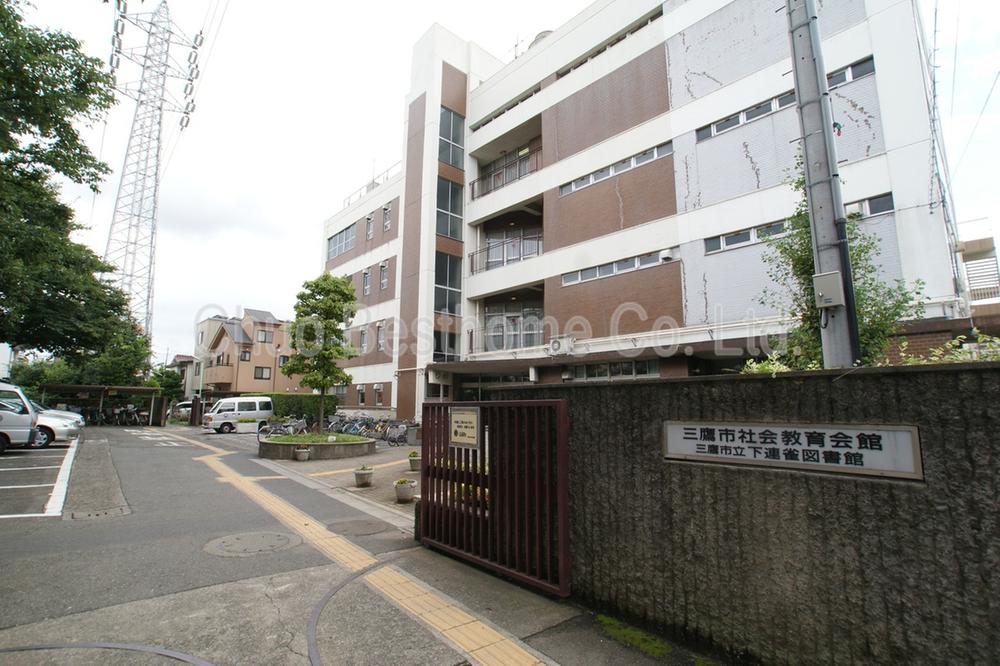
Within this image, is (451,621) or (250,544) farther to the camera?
(250,544)

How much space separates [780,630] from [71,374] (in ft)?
177

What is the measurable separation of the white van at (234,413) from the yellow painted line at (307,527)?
52.8 feet

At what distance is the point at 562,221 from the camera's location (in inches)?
755

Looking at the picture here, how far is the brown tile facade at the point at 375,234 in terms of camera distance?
88.9 ft

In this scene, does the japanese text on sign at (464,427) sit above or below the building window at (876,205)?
below

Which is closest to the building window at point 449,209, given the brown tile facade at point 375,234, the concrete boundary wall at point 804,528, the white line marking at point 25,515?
the brown tile facade at point 375,234

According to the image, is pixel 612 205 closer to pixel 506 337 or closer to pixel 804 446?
pixel 506 337

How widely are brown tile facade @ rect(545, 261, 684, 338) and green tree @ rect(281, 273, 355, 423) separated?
8.07 metres

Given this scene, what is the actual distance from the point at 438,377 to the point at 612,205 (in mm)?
10985

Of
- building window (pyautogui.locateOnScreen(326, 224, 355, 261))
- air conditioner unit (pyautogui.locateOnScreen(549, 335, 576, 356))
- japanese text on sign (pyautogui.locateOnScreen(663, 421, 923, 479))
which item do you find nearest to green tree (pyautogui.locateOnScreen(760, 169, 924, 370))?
japanese text on sign (pyautogui.locateOnScreen(663, 421, 923, 479))

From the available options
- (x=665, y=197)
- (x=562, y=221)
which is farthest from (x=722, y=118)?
(x=562, y=221)

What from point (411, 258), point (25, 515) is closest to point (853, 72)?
point (411, 258)

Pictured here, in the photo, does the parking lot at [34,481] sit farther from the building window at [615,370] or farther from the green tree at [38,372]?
the green tree at [38,372]

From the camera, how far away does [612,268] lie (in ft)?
56.5
